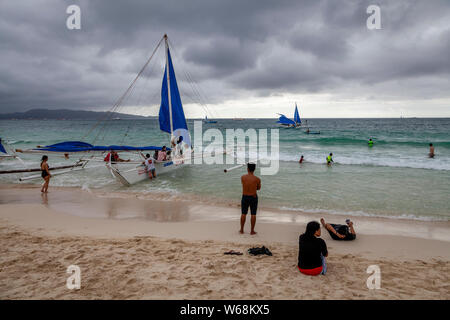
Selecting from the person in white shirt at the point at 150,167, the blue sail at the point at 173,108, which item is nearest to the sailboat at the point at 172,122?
the blue sail at the point at 173,108

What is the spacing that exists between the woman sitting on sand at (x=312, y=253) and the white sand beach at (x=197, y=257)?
0.41 ft

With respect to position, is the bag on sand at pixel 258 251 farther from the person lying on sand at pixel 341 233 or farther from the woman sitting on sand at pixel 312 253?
the person lying on sand at pixel 341 233

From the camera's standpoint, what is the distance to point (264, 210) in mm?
8680

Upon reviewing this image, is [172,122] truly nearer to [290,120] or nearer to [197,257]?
[197,257]

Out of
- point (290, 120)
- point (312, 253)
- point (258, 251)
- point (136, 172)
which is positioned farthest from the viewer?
point (290, 120)

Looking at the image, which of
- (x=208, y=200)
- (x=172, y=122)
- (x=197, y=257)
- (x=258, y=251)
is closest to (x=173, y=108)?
(x=172, y=122)

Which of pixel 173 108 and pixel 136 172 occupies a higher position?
pixel 173 108

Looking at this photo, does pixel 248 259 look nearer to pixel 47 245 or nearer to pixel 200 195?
pixel 47 245

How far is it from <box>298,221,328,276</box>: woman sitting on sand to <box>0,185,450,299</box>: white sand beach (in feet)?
0.41

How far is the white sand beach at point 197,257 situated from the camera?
147 inches

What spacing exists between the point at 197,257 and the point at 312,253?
2.21m

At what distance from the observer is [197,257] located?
487 cm
